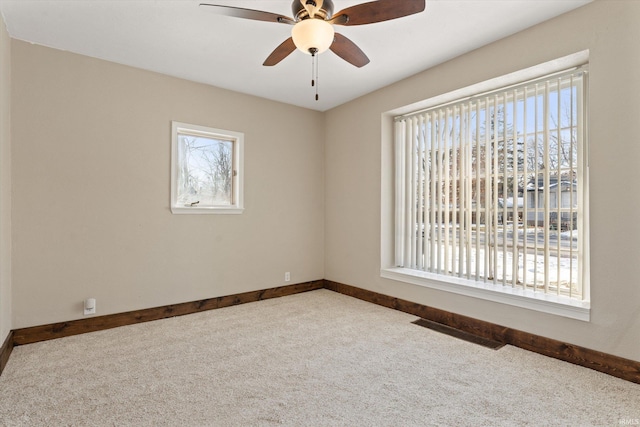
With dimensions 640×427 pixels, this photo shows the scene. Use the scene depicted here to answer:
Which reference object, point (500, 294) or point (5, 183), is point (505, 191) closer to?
point (500, 294)

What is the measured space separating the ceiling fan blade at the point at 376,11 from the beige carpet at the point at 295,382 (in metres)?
2.31

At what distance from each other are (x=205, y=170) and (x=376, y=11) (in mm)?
2757

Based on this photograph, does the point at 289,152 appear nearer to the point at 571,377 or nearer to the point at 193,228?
the point at 193,228

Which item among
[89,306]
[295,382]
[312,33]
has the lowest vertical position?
[295,382]

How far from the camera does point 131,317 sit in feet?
11.1

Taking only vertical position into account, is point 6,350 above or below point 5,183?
below

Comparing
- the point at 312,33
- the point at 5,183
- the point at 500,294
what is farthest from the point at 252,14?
the point at 500,294

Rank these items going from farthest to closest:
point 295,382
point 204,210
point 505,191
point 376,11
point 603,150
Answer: point 204,210 < point 505,191 < point 603,150 < point 295,382 < point 376,11

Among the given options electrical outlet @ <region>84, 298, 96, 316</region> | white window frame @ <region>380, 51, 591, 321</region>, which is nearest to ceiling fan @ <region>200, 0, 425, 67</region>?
white window frame @ <region>380, 51, 591, 321</region>

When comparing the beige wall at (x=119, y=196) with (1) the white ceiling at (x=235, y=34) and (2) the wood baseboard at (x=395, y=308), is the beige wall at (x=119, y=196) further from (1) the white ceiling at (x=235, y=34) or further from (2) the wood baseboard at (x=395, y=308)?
(1) the white ceiling at (x=235, y=34)

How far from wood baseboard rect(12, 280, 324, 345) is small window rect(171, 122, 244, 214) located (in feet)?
3.48

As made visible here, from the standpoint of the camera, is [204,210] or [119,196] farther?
[204,210]

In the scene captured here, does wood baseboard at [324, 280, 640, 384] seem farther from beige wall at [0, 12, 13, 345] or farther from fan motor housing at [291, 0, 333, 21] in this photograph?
beige wall at [0, 12, 13, 345]

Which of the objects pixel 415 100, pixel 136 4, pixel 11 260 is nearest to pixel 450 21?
pixel 415 100
